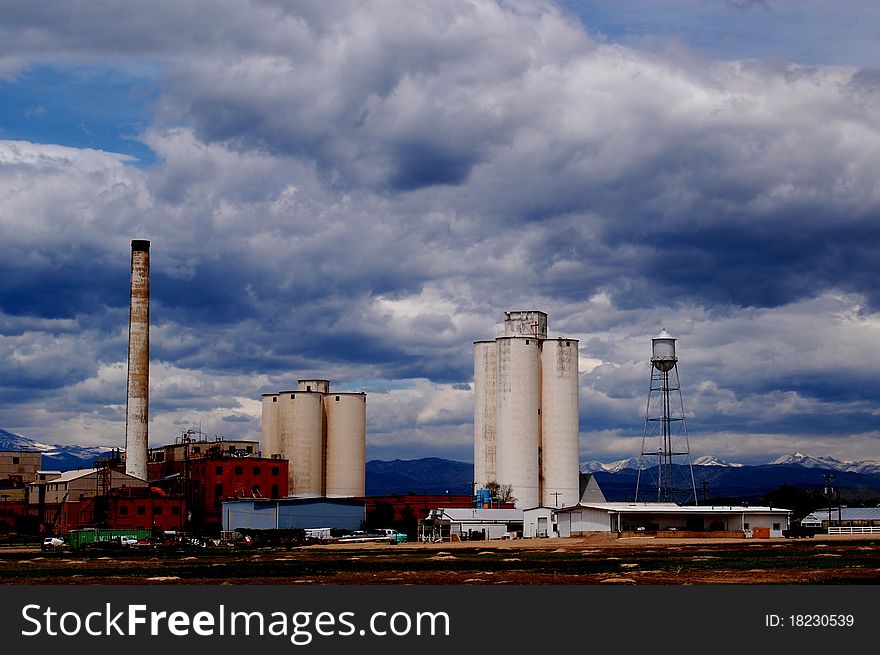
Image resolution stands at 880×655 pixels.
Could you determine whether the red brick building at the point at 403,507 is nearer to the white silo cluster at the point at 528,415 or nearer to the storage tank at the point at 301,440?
the white silo cluster at the point at 528,415

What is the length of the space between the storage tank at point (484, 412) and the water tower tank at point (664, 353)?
17777 mm

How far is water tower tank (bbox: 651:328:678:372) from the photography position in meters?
128

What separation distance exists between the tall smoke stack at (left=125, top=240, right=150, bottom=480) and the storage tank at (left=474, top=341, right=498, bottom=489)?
36.6m

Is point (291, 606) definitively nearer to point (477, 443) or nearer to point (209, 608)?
point (209, 608)

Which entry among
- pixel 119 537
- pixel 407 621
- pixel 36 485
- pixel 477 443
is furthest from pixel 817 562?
pixel 36 485

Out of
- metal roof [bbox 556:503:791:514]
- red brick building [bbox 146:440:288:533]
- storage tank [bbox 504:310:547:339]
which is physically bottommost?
metal roof [bbox 556:503:791:514]

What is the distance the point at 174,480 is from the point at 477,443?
35.1 metres

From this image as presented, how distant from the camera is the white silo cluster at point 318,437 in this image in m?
139

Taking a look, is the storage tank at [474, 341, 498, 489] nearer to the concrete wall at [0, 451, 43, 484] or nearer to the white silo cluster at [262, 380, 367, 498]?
the white silo cluster at [262, 380, 367, 498]

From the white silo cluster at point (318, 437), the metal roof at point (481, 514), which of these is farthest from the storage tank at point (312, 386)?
the metal roof at point (481, 514)

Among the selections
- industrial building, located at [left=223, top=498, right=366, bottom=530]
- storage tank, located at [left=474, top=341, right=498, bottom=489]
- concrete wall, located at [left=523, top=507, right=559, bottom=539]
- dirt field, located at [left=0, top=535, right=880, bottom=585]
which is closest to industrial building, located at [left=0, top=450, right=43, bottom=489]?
industrial building, located at [left=223, top=498, right=366, bottom=530]

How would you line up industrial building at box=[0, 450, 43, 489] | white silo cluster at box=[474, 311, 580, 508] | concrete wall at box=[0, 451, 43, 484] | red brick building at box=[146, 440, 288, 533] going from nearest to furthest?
red brick building at box=[146, 440, 288, 533] < white silo cluster at box=[474, 311, 580, 508] < industrial building at box=[0, 450, 43, 489] < concrete wall at box=[0, 451, 43, 484]

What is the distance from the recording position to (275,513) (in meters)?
118

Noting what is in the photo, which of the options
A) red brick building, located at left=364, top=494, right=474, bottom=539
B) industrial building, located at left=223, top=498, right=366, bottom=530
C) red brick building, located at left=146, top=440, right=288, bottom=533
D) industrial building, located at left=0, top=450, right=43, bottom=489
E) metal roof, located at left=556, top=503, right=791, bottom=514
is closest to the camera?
metal roof, located at left=556, top=503, right=791, bottom=514
